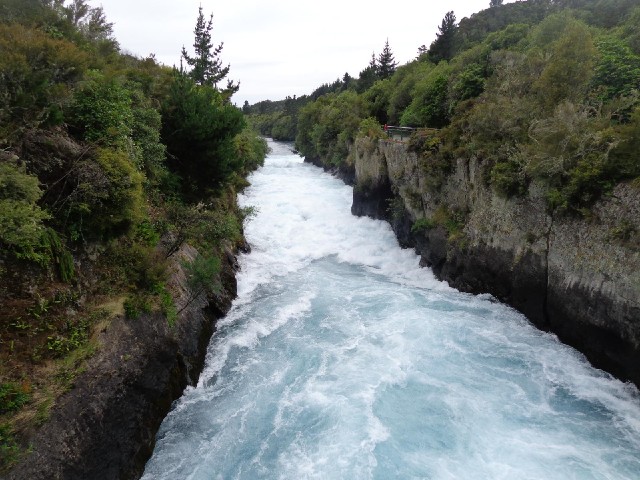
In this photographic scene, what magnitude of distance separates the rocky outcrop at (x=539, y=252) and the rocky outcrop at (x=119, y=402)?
1203 centimetres

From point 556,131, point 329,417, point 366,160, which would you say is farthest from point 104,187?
point 366,160

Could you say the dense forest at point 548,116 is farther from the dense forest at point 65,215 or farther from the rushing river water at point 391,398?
the dense forest at point 65,215

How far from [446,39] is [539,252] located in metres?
40.2

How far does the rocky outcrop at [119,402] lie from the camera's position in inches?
273

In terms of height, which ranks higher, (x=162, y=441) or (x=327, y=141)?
(x=327, y=141)

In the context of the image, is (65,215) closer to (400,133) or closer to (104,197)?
(104,197)

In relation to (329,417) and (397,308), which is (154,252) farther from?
(397,308)

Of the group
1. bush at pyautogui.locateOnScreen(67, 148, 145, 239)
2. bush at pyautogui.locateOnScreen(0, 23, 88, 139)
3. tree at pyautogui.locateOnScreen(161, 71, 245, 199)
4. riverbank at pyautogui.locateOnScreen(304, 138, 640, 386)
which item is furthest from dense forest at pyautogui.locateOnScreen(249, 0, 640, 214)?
bush at pyautogui.locateOnScreen(0, 23, 88, 139)

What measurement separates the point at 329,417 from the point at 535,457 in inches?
194

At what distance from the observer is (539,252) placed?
14.4 meters

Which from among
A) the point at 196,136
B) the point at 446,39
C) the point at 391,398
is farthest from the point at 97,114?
the point at 446,39

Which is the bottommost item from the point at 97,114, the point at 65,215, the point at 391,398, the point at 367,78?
the point at 391,398

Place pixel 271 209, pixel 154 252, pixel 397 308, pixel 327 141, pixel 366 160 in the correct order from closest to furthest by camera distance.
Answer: pixel 154 252 → pixel 397 308 → pixel 366 160 → pixel 271 209 → pixel 327 141

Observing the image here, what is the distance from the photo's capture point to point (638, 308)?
1054 centimetres
